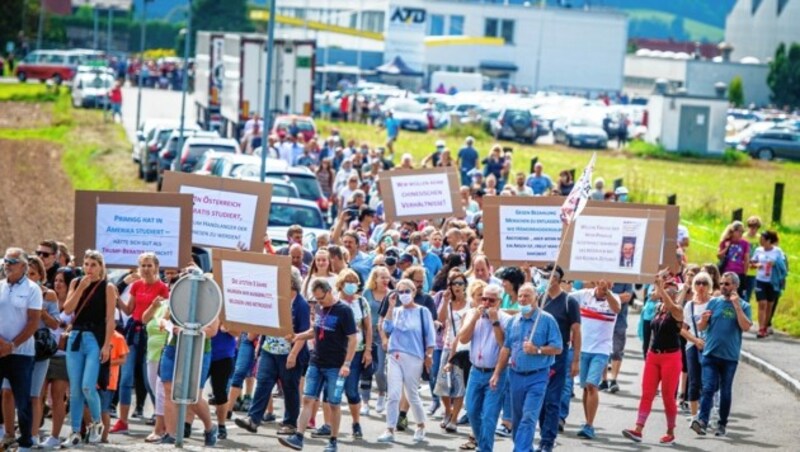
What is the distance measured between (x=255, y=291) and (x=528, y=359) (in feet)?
8.73

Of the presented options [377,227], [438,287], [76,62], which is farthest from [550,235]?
[76,62]

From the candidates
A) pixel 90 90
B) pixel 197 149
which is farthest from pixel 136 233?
pixel 90 90

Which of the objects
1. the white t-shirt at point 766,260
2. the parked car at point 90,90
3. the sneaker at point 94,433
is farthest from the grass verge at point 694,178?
the sneaker at point 94,433

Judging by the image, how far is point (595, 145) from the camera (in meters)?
71.2

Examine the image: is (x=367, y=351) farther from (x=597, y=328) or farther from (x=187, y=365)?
(x=187, y=365)

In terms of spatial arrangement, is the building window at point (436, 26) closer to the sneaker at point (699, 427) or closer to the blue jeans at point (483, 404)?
the sneaker at point (699, 427)

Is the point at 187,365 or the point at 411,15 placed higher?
the point at 411,15

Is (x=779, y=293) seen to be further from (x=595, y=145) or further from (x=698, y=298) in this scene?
(x=595, y=145)

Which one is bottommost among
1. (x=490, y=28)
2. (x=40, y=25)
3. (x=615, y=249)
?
(x=615, y=249)

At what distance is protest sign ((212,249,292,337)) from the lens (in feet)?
53.7

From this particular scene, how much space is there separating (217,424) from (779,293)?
11.4 meters

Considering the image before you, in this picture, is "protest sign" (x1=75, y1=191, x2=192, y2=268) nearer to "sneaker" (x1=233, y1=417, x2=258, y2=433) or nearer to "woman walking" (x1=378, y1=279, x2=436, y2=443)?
"sneaker" (x1=233, y1=417, x2=258, y2=433)

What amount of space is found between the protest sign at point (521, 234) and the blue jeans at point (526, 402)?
4.09 metres

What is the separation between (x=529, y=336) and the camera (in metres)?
15.3
